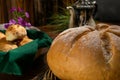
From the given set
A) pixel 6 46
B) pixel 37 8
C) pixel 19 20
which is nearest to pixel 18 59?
pixel 6 46

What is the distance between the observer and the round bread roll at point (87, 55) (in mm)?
587

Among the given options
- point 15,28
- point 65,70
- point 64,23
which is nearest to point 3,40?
point 15,28

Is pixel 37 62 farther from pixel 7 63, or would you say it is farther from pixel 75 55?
pixel 75 55

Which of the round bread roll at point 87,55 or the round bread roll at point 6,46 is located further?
the round bread roll at point 6,46

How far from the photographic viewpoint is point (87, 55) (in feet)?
1.96

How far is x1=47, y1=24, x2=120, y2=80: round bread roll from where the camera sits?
23.1 inches

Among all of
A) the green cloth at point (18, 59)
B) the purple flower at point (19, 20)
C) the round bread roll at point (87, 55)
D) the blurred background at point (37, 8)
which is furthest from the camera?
the blurred background at point (37, 8)

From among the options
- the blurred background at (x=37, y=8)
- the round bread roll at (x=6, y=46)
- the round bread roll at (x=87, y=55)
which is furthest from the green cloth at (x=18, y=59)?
the blurred background at (x=37, y=8)

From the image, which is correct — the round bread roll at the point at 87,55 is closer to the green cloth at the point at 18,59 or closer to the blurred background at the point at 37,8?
the green cloth at the point at 18,59

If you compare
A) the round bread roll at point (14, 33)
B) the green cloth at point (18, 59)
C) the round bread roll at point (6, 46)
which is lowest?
the green cloth at point (18, 59)

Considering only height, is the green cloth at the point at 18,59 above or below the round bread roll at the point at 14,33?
below

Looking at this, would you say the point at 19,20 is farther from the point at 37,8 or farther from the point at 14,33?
the point at 37,8

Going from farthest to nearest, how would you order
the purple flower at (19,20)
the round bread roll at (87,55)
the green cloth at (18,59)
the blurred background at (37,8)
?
the blurred background at (37,8) → the purple flower at (19,20) → the green cloth at (18,59) → the round bread roll at (87,55)

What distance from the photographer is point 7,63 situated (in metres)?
0.81
